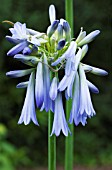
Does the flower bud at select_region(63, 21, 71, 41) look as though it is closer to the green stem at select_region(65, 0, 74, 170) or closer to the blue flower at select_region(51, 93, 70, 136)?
the green stem at select_region(65, 0, 74, 170)

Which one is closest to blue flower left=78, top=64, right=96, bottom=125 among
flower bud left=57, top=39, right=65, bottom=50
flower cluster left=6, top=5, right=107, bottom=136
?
flower cluster left=6, top=5, right=107, bottom=136

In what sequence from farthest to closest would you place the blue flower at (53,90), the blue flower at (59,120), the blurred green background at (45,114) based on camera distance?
the blurred green background at (45,114) → the blue flower at (59,120) → the blue flower at (53,90)

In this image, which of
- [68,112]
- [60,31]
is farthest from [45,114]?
[60,31]

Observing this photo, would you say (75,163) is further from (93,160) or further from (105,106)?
(105,106)

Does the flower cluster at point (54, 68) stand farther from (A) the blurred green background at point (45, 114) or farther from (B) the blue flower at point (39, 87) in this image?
(A) the blurred green background at point (45, 114)

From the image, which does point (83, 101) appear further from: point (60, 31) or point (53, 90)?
point (60, 31)

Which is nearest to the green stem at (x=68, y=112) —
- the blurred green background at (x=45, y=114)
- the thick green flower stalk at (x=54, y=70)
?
the thick green flower stalk at (x=54, y=70)

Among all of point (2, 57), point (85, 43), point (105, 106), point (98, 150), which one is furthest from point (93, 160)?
point (85, 43)
